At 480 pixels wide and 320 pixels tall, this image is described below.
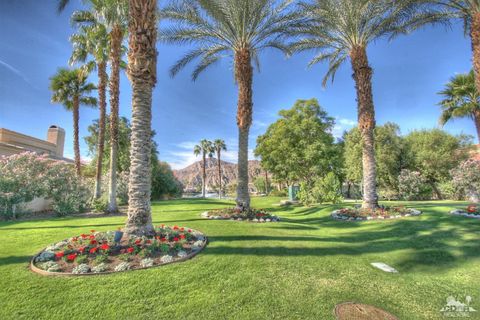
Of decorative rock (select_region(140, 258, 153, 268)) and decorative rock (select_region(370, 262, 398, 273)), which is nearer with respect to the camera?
decorative rock (select_region(140, 258, 153, 268))

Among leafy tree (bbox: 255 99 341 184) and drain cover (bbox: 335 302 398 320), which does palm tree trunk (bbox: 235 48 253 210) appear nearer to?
drain cover (bbox: 335 302 398 320)

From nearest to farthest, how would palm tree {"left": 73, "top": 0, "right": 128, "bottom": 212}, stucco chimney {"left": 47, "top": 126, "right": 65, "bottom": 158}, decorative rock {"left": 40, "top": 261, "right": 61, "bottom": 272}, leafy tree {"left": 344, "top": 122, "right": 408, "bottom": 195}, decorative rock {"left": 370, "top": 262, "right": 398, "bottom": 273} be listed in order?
decorative rock {"left": 40, "top": 261, "right": 61, "bottom": 272} → decorative rock {"left": 370, "top": 262, "right": 398, "bottom": 273} → palm tree {"left": 73, "top": 0, "right": 128, "bottom": 212} → leafy tree {"left": 344, "top": 122, "right": 408, "bottom": 195} → stucco chimney {"left": 47, "top": 126, "right": 65, "bottom": 158}

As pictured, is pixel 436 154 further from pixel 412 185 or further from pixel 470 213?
pixel 470 213

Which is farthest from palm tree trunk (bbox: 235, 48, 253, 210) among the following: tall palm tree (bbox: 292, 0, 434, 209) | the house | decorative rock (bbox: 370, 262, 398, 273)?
the house

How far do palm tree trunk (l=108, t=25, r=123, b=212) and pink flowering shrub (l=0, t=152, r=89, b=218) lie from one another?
234 centimetres

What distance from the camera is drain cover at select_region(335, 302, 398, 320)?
3384 millimetres

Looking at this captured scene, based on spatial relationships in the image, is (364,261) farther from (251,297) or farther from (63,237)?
(63,237)

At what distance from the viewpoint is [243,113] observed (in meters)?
11.8

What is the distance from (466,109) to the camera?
19.5m

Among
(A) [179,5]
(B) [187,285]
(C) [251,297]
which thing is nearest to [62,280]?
(B) [187,285]

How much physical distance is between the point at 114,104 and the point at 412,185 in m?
25.7

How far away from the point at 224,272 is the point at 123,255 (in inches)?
81.1

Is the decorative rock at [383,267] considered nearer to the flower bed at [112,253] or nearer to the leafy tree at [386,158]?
the flower bed at [112,253]

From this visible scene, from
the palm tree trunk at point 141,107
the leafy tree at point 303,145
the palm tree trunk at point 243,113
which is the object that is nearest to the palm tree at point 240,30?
the palm tree trunk at point 243,113
